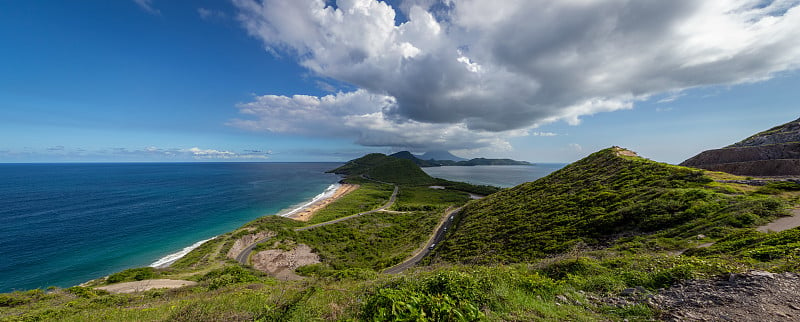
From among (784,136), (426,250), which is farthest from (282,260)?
(784,136)

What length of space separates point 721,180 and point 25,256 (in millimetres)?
93804

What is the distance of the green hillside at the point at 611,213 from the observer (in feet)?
48.9

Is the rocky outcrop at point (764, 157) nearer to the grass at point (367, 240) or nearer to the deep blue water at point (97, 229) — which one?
the grass at point (367, 240)

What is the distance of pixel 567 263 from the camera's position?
35.6 ft

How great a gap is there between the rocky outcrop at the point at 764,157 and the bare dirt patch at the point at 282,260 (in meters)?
62.5

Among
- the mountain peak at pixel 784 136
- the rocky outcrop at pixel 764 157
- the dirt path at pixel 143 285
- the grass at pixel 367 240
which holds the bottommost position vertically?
the grass at pixel 367 240

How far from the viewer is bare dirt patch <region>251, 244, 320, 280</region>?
3522 centimetres

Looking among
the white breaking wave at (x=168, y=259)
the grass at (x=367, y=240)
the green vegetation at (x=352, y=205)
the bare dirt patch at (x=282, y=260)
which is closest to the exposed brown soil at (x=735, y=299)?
the grass at (x=367, y=240)

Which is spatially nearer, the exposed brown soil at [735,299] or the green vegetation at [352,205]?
the exposed brown soil at [735,299]

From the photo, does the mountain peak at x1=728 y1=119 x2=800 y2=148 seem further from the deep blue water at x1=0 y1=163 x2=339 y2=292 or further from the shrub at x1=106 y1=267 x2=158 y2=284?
the deep blue water at x1=0 y1=163 x2=339 y2=292

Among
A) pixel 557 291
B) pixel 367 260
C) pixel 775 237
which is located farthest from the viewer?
pixel 367 260

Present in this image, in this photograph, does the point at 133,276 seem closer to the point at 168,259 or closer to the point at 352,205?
the point at 168,259

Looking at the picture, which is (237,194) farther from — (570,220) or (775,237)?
(775,237)

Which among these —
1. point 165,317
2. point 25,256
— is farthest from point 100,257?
point 165,317
